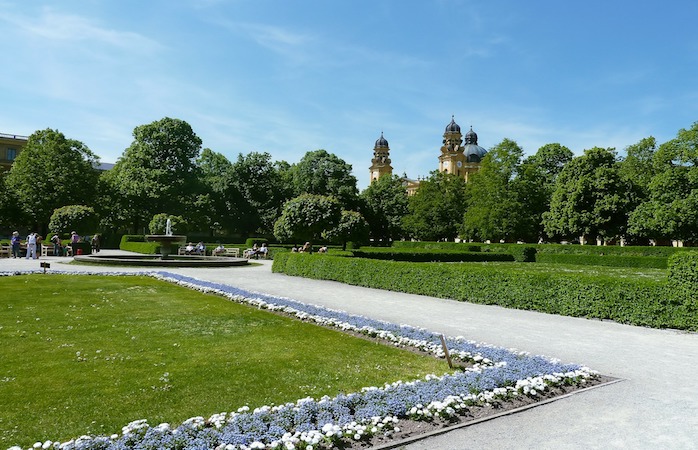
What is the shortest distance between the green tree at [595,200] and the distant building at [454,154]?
5642cm

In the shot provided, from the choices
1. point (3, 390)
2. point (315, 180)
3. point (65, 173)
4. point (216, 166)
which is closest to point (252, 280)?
point (3, 390)

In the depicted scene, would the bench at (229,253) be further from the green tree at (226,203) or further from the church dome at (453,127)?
the church dome at (453,127)

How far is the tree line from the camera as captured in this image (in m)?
42.4

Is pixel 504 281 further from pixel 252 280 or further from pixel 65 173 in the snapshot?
pixel 65 173

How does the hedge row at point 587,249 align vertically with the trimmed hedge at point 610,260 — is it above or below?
above

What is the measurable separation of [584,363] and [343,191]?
49.3 m

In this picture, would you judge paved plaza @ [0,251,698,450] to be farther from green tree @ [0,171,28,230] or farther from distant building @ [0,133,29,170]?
distant building @ [0,133,29,170]

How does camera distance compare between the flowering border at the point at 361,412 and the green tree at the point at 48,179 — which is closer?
the flowering border at the point at 361,412

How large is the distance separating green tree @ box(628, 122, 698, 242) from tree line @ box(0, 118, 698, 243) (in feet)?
0.29

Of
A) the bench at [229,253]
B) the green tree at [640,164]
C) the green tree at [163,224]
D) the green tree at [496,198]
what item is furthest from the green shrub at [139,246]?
the green tree at [640,164]

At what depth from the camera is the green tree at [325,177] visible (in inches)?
2259

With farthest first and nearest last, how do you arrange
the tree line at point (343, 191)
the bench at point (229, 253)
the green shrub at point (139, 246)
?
the tree line at point (343, 191)
the green shrub at point (139, 246)
the bench at point (229, 253)

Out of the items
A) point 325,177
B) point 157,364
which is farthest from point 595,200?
point 157,364

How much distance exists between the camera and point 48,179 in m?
45.5
